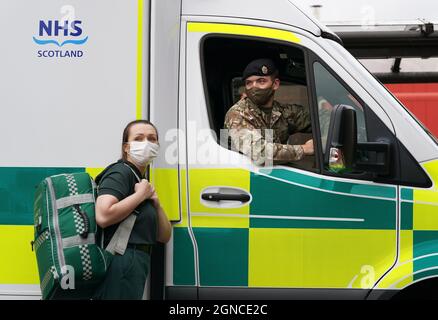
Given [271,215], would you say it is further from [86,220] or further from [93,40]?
[93,40]

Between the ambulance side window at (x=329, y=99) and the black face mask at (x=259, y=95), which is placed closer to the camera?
the ambulance side window at (x=329, y=99)

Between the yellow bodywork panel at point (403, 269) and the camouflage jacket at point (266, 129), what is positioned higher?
the camouflage jacket at point (266, 129)

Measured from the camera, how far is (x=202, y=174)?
3.66 meters

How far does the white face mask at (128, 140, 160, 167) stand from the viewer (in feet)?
11.1

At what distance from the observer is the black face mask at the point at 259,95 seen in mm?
3875

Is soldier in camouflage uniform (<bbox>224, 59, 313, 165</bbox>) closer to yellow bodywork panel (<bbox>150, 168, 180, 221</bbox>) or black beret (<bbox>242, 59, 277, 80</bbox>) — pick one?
black beret (<bbox>242, 59, 277, 80</bbox>)

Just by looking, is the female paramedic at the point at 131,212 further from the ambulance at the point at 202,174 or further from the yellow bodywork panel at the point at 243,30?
the yellow bodywork panel at the point at 243,30

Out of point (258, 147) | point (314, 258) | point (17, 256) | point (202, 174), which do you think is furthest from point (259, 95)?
point (17, 256)

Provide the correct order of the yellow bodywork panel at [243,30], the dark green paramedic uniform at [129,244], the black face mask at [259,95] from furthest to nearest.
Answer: the black face mask at [259,95], the yellow bodywork panel at [243,30], the dark green paramedic uniform at [129,244]

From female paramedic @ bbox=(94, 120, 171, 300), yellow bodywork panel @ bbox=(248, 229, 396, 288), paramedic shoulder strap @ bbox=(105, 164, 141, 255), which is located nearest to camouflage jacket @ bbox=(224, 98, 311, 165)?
yellow bodywork panel @ bbox=(248, 229, 396, 288)

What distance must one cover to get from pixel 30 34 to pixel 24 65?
16 cm

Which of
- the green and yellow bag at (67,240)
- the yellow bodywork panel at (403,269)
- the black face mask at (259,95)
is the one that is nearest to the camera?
the green and yellow bag at (67,240)

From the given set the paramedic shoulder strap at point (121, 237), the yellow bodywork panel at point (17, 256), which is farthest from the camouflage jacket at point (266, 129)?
the yellow bodywork panel at point (17, 256)

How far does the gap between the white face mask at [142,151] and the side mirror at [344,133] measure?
2.80 ft
